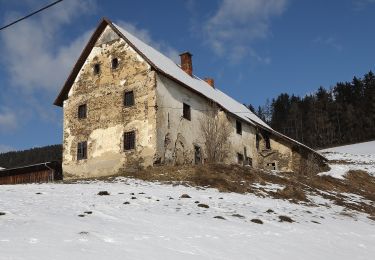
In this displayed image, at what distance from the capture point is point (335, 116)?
8831 centimetres

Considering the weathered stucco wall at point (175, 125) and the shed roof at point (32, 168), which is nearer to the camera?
the weathered stucco wall at point (175, 125)

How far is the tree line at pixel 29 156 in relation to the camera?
101812 mm

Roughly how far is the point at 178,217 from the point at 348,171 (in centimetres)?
2501

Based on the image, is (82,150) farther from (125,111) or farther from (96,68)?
(96,68)

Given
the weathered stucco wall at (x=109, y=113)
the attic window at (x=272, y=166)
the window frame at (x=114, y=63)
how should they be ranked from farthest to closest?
the attic window at (x=272, y=166)
the window frame at (x=114, y=63)
the weathered stucco wall at (x=109, y=113)

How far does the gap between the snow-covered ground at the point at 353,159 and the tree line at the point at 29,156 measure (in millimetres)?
61031

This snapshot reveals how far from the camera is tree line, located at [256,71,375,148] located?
81.4 meters

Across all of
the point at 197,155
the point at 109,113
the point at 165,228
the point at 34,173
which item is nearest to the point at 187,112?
the point at 197,155

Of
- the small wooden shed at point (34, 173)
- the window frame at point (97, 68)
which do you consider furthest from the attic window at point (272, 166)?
the small wooden shed at point (34, 173)

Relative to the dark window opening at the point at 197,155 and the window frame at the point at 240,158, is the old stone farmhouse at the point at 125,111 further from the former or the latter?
the window frame at the point at 240,158

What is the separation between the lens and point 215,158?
2866 centimetres

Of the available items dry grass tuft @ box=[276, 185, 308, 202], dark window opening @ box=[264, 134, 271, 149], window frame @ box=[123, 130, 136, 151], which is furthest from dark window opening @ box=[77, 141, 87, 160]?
dark window opening @ box=[264, 134, 271, 149]

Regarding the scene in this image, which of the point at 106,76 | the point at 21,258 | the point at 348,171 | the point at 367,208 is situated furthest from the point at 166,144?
the point at 21,258

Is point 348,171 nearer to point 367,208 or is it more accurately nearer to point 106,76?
point 367,208
